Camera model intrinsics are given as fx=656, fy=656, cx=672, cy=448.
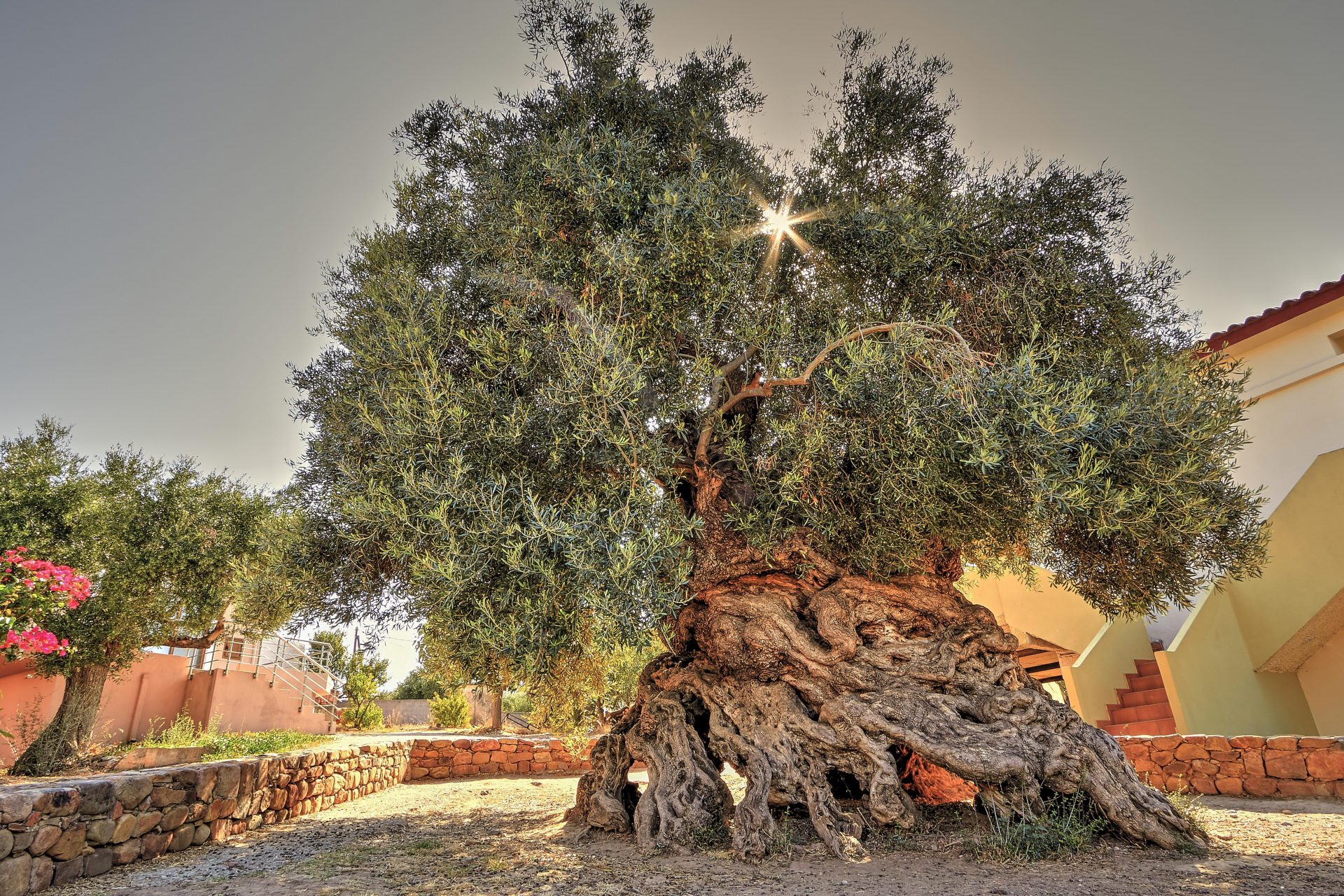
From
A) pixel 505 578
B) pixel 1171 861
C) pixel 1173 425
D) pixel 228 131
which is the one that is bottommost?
pixel 1171 861

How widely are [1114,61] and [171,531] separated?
16.8 meters

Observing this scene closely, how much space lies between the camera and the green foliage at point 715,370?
5.52 m

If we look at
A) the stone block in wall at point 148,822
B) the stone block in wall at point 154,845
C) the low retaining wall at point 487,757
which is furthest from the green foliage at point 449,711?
the stone block in wall at point 148,822

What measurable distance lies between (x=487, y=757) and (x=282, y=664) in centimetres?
744

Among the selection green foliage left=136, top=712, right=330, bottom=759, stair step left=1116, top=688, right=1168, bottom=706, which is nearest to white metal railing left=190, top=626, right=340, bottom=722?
green foliage left=136, top=712, right=330, bottom=759

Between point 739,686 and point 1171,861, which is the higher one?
point 739,686

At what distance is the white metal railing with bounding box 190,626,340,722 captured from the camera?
50.8 feet

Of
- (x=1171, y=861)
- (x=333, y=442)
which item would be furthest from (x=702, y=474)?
(x=1171, y=861)

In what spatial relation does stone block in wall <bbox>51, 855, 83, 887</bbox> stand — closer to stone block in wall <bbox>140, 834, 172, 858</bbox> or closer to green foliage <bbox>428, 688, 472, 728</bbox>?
stone block in wall <bbox>140, 834, 172, 858</bbox>

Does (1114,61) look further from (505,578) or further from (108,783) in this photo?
(108,783)

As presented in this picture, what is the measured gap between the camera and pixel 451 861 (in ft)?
19.8

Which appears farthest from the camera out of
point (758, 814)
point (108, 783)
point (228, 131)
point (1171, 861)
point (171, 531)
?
point (171, 531)

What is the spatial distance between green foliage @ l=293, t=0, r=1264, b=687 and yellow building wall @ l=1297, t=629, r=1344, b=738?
5.15 meters

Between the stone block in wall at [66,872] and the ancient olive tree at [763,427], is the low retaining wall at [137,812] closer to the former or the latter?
the stone block in wall at [66,872]
